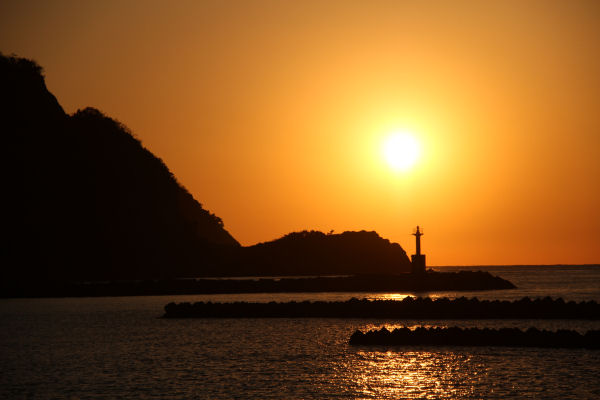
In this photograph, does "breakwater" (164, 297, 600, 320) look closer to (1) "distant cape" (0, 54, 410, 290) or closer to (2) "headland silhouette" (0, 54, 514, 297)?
(2) "headland silhouette" (0, 54, 514, 297)

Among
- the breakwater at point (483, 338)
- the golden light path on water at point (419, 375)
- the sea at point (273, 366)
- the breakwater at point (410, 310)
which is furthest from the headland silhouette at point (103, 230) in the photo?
the golden light path on water at point (419, 375)

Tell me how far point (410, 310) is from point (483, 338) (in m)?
21.1

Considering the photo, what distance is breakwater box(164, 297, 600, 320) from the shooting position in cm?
5747

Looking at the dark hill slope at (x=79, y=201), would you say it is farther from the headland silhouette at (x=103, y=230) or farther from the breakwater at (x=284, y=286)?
the breakwater at (x=284, y=286)

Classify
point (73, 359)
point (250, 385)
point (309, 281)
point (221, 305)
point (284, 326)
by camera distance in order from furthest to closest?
point (309, 281) < point (221, 305) < point (284, 326) < point (73, 359) < point (250, 385)

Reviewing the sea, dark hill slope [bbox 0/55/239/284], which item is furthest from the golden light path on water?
dark hill slope [bbox 0/55/239/284]

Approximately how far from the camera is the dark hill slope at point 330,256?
185m

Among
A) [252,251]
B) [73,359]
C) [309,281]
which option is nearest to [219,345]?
[73,359]

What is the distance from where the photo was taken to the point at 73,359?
3875cm

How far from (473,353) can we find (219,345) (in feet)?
46.2

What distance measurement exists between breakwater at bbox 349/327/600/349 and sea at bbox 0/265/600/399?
82 cm

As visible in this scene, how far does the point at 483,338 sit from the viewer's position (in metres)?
39.8

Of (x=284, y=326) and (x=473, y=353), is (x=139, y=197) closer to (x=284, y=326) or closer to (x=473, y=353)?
(x=284, y=326)

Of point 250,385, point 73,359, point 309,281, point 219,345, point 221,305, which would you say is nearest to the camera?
point 250,385
